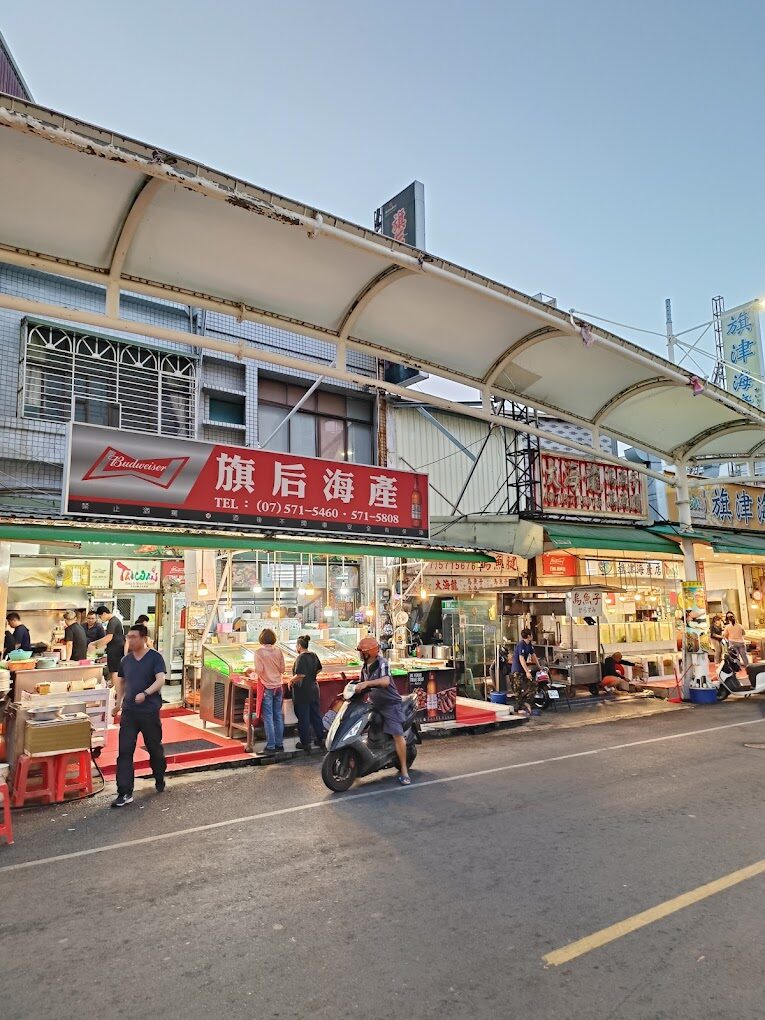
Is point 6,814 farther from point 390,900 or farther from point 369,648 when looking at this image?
point 369,648

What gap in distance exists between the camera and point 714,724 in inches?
493

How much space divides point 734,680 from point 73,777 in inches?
584

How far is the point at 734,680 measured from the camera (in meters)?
16.4

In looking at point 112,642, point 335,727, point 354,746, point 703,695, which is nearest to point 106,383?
point 112,642

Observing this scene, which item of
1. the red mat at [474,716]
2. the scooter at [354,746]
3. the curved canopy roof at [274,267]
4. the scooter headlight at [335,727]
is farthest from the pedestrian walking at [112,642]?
the curved canopy roof at [274,267]

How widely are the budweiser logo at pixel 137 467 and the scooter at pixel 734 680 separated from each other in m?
13.6

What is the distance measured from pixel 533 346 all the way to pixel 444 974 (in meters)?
9.55

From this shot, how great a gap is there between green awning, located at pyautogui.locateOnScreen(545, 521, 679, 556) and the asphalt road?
8.56 metres

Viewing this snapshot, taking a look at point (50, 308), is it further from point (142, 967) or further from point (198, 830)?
point (142, 967)

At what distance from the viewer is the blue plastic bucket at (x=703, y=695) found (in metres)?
16.0

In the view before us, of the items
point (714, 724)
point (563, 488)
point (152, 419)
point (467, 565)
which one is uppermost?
point (152, 419)

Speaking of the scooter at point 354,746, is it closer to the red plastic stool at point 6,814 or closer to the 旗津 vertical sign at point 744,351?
the red plastic stool at point 6,814

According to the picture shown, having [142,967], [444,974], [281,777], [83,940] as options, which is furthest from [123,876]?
[281,777]

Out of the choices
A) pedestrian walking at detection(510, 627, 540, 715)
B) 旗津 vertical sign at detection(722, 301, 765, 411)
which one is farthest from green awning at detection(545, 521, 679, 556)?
旗津 vertical sign at detection(722, 301, 765, 411)
